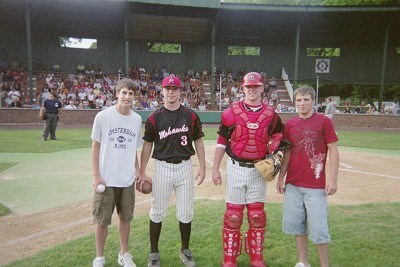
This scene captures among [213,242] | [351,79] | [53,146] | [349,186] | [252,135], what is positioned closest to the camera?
[252,135]

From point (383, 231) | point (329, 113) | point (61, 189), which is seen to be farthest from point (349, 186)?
point (329, 113)

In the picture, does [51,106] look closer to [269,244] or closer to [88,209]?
[88,209]

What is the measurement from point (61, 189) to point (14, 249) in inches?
107

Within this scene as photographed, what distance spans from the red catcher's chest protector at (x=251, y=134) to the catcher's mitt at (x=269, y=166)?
0.36 ft

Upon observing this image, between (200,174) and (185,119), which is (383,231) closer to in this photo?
(200,174)

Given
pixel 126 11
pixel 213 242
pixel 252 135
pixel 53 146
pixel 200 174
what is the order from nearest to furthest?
pixel 252 135
pixel 200 174
pixel 213 242
pixel 53 146
pixel 126 11

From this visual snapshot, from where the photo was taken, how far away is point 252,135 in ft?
11.8

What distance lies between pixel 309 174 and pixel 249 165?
0.62 metres

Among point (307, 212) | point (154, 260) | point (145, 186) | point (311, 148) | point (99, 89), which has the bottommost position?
point (154, 260)

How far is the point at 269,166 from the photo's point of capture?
3.45 meters

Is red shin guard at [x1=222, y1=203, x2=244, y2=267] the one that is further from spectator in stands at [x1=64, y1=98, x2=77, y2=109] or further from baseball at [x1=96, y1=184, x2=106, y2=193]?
spectator in stands at [x1=64, y1=98, x2=77, y2=109]

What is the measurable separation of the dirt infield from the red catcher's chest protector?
8.23 feet

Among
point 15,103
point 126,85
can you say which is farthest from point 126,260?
point 15,103

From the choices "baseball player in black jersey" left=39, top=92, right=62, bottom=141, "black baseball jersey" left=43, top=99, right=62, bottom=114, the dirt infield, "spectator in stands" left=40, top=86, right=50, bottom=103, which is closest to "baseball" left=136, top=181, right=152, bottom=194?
the dirt infield
